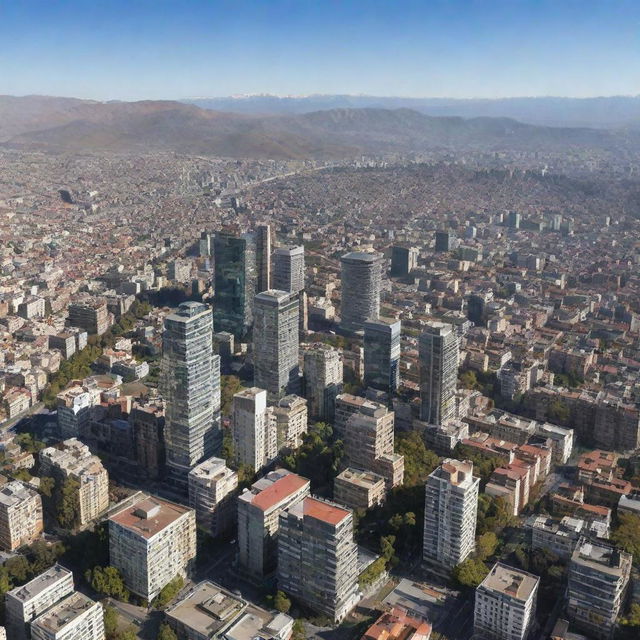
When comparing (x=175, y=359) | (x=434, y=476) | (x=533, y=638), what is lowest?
(x=533, y=638)

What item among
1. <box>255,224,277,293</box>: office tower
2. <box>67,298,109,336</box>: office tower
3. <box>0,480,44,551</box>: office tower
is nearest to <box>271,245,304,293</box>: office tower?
<box>255,224,277,293</box>: office tower

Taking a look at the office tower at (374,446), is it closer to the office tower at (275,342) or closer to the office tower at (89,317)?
the office tower at (275,342)

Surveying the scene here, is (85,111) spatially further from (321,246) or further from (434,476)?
(434,476)

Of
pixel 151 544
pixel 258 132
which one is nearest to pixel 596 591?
pixel 151 544

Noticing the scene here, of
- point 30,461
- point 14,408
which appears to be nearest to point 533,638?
point 30,461

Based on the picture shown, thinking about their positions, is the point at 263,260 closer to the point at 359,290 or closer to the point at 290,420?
the point at 359,290

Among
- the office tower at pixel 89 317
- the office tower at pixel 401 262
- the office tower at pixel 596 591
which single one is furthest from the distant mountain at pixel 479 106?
the office tower at pixel 596 591
